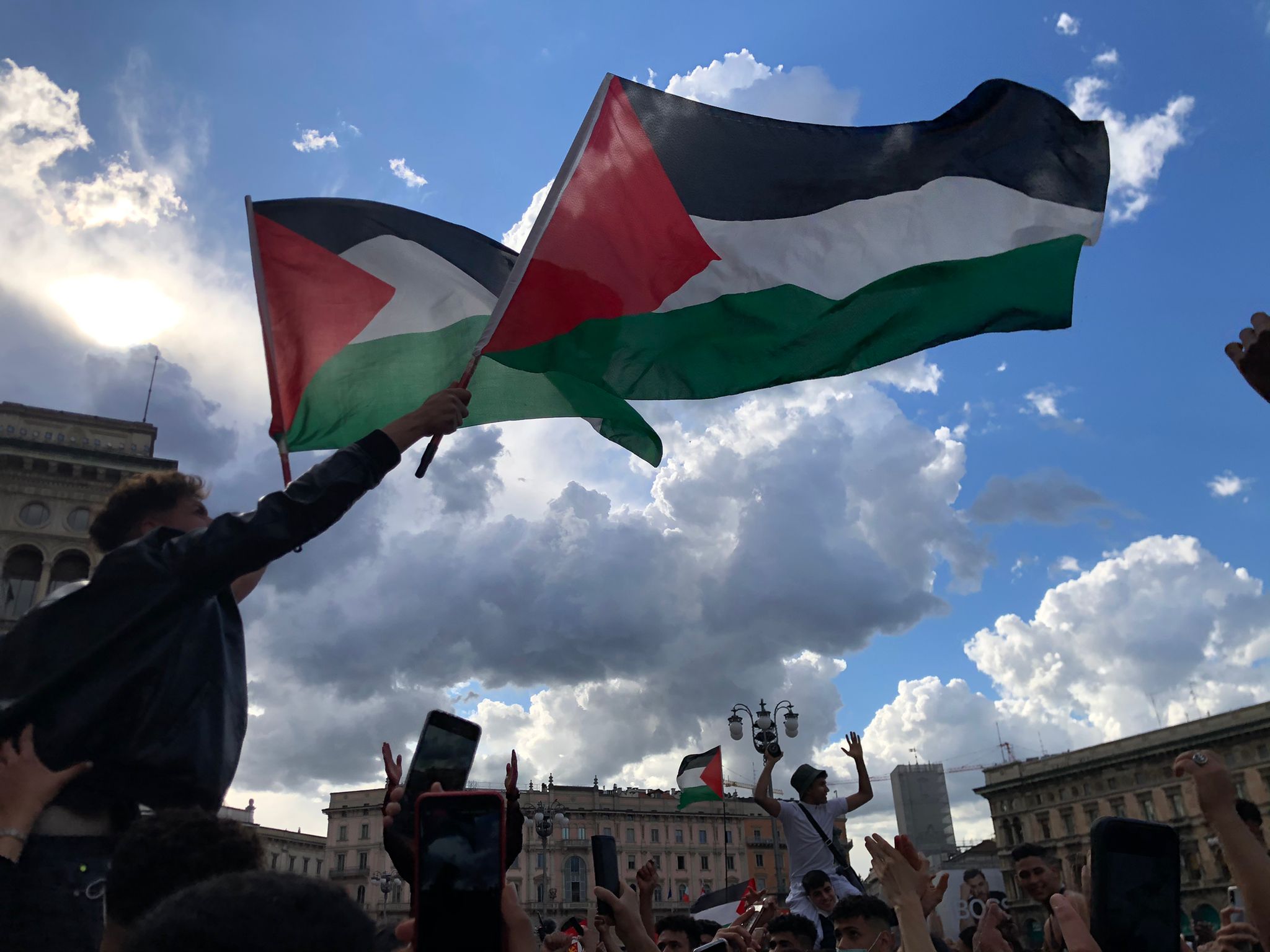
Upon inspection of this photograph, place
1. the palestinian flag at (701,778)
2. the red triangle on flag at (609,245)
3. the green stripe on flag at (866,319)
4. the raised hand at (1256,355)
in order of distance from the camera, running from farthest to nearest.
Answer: the palestinian flag at (701,778) < the green stripe on flag at (866,319) < the red triangle on flag at (609,245) < the raised hand at (1256,355)

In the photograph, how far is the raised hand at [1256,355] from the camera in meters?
2.62

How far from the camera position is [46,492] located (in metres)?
25.5

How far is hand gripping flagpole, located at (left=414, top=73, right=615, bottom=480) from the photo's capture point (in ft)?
16.4

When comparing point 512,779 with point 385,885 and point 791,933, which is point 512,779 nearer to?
point 791,933

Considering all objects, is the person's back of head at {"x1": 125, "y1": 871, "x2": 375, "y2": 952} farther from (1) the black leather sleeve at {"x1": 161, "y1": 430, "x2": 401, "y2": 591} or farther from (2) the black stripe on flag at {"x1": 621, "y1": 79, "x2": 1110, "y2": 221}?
(2) the black stripe on flag at {"x1": 621, "y1": 79, "x2": 1110, "y2": 221}

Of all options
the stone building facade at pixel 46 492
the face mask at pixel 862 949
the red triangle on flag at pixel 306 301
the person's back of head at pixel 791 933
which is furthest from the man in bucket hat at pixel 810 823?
the stone building facade at pixel 46 492

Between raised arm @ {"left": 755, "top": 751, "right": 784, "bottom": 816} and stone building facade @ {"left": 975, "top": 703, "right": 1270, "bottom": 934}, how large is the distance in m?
44.7

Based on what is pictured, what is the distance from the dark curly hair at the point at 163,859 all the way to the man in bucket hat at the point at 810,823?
532 cm

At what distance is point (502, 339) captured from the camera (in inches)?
203

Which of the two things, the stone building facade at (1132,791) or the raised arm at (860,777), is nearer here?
the raised arm at (860,777)

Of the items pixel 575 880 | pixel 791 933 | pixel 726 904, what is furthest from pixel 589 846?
pixel 791 933

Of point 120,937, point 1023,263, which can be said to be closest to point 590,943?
point 120,937

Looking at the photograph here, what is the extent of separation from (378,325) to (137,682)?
9.49 feet

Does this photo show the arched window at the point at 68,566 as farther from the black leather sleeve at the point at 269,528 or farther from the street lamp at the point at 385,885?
the black leather sleeve at the point at 269,528
